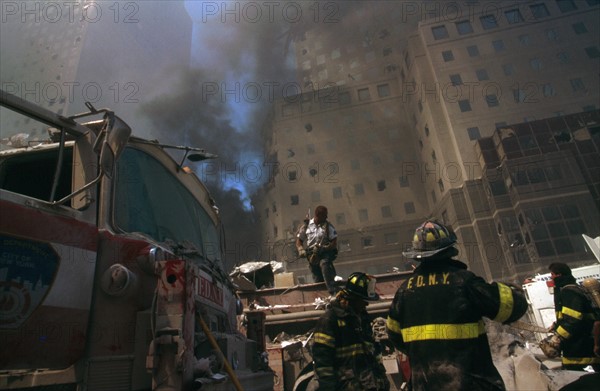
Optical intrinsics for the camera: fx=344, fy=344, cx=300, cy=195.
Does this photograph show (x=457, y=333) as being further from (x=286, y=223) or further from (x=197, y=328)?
(x=286, y=223)

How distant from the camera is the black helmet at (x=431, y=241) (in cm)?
248

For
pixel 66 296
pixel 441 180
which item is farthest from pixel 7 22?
pixel 66 296

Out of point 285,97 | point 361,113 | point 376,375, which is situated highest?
point 285,97

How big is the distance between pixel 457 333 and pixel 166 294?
1858mm

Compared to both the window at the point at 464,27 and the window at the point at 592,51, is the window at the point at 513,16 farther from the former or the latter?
the window at the point at 592,51

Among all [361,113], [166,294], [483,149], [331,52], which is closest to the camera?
[166,294]

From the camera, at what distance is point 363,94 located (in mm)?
49500

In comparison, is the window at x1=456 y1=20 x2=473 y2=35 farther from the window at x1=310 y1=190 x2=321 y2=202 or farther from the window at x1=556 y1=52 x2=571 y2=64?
the window at x1=310 y1=190 x2=321 y2=202

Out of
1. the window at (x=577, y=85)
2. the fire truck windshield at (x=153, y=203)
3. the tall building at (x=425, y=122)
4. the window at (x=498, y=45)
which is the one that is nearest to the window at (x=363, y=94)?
the tall building at (x=425, y=122)

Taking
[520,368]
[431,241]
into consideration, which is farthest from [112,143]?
[520,368]

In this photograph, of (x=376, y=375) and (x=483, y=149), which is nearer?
(x=376, y=375)

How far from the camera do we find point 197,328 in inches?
104

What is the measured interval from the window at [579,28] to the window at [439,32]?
40.7 feet

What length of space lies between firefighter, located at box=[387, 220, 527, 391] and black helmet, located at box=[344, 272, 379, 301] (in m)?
0.81
